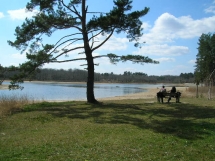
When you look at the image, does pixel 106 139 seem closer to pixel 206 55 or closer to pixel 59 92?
pixel 59 92

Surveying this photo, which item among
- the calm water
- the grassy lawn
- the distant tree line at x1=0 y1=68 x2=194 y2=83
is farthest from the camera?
the distant tree line at x1=0 y1=68 x2=194 y2=83

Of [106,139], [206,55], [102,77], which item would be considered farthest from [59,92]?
[102,77]

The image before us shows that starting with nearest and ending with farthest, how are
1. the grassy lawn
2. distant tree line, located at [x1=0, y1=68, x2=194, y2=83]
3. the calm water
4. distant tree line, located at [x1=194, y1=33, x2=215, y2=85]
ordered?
the grassy lawn < the calm water < distant tree line, located at [x1=194, y1=33, x2=215, y2=85] < distant tree line, located at [x1=0, y1=68, x2=194, y2=83]

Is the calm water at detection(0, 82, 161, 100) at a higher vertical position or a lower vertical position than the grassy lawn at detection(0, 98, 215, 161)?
lower

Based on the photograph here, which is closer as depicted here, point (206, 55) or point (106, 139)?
point (106, 139)

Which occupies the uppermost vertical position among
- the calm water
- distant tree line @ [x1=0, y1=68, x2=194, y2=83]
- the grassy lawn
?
distant tree line @ [x1=0, y1=68, x2=194, y2=83]

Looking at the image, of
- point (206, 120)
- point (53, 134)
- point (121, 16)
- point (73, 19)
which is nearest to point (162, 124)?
point (206, 120)

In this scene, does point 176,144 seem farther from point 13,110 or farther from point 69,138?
point 13,110

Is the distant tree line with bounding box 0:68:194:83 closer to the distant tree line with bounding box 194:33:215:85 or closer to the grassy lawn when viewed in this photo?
the distant tree line with bounding box 194:33:215:85

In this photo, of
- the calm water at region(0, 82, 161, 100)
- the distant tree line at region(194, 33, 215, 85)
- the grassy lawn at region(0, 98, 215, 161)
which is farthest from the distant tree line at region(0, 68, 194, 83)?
the grassy lawn at region(0, 98, 215, 161)

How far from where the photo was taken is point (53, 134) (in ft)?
21.0

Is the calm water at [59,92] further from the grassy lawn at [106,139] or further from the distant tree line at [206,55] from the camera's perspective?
the distant tree line at [206,55]

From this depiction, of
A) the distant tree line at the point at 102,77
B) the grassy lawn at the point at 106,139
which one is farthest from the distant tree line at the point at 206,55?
the distant tree line at the point at 102,77

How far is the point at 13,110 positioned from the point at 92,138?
611 centimetres
